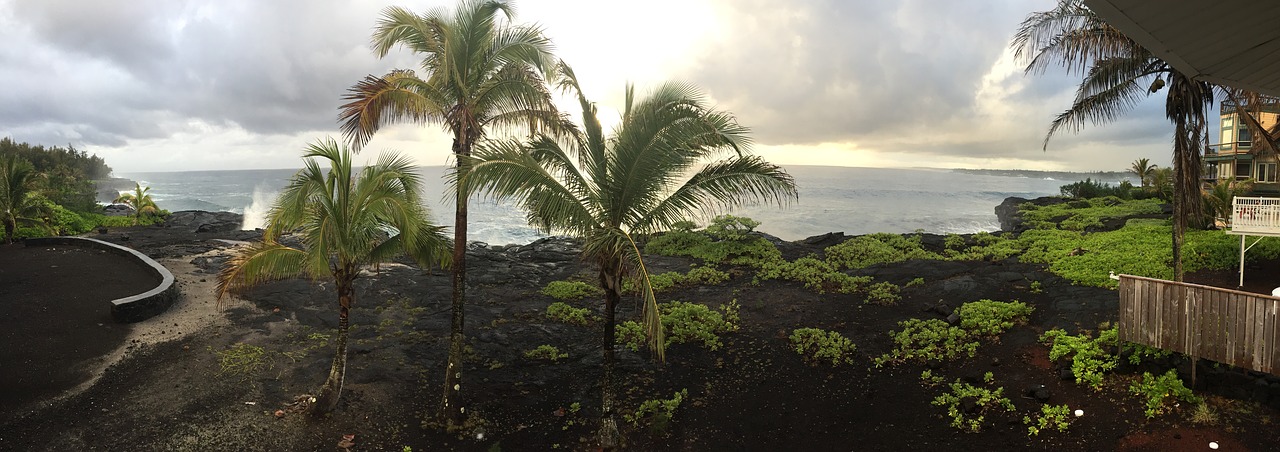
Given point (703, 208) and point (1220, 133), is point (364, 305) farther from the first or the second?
point (1220, 133)

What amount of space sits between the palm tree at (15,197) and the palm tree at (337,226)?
19.6m

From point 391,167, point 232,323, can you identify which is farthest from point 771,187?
point 232,323

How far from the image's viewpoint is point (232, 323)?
14.1 metres

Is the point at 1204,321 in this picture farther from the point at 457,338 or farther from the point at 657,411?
the point at 457,338

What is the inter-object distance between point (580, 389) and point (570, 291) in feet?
22.5

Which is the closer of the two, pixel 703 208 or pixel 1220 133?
pixel 703 208

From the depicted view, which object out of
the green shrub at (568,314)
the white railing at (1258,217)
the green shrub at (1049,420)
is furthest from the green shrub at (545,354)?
the white railing at (1258,217)

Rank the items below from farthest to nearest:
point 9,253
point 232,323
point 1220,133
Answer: point 1220,133 < point 9,253 < point 232,323

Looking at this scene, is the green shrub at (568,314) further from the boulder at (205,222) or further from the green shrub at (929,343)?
the boulder at (205,222)

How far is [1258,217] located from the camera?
1317 cm

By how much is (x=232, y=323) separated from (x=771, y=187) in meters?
13.5

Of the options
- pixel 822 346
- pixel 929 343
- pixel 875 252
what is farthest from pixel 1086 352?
pixel 875 252

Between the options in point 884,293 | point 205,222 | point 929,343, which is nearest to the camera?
point 929,343

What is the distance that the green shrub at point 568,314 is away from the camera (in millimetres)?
15523
